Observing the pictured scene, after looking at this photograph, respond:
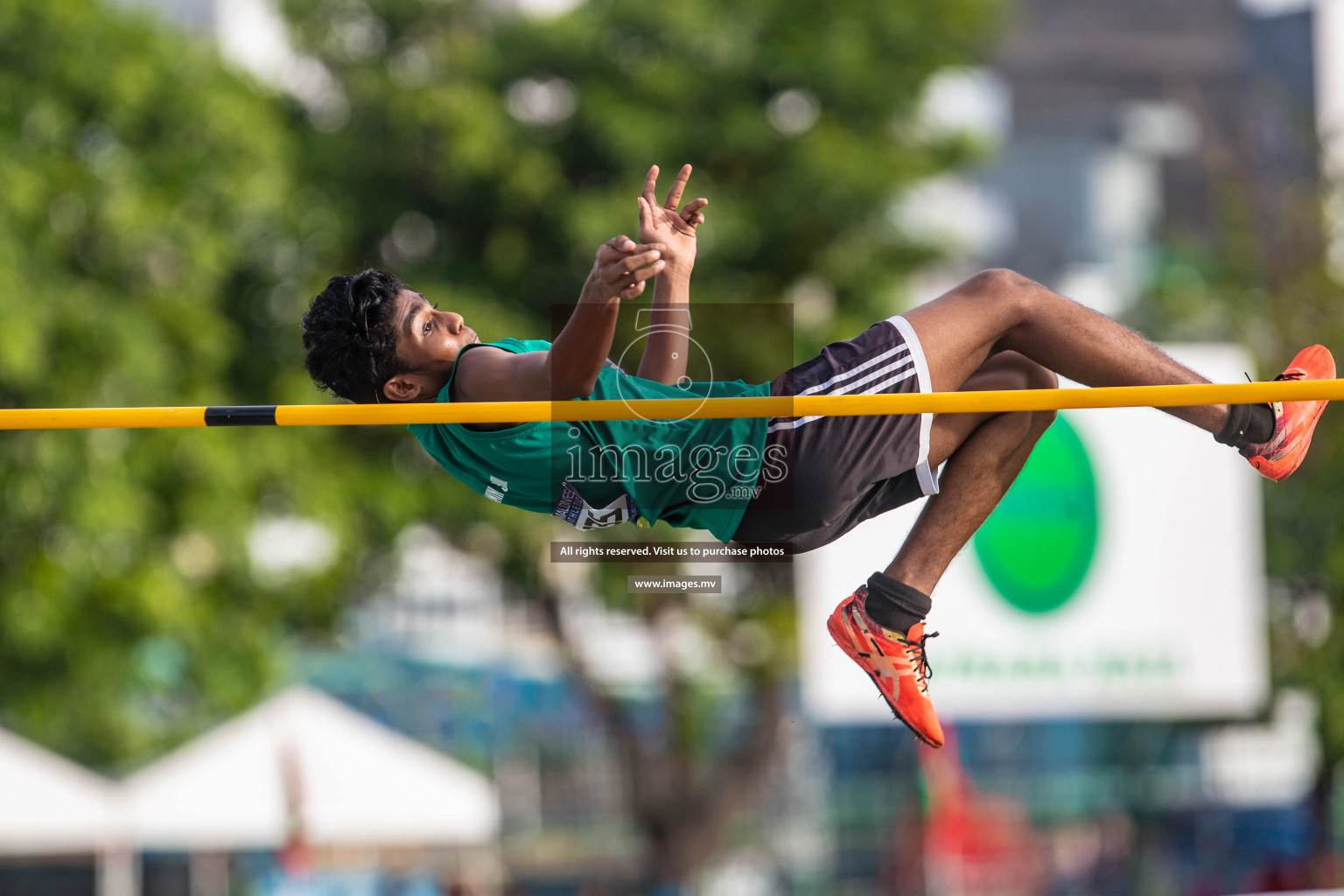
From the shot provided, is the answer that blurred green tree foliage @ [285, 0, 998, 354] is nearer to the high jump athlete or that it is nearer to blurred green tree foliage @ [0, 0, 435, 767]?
blurred green tree foliage @ [0, 0, 435, 767]

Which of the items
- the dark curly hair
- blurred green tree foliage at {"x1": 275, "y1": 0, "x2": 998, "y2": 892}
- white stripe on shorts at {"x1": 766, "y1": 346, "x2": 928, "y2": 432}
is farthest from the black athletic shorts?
blurred green tree foliage at {"x1": 275, "y1": 0, "x2": 998, "y2": 892}

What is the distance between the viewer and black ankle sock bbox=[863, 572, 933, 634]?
4.06 meters

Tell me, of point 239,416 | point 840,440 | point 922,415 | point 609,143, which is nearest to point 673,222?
point 840,440

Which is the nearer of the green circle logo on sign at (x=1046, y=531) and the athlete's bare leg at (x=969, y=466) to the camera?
the athlete's bare leg at (x=969, y=466)

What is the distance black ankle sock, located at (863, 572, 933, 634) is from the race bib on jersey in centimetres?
70

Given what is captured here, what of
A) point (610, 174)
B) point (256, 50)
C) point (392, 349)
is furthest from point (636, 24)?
point (256, 50)

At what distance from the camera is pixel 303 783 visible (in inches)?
410

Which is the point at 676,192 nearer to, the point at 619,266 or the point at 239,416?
the point at 619,266

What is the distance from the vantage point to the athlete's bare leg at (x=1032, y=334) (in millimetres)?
3902

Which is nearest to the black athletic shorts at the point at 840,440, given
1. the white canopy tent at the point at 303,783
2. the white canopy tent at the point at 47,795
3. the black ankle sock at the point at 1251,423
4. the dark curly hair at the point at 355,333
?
the black ankle sock at the point at 1251,423

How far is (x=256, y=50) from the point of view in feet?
72.5

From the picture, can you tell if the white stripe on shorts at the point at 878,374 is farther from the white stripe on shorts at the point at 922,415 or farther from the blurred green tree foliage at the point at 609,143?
the blurred green tree foliage at the point at 609,143

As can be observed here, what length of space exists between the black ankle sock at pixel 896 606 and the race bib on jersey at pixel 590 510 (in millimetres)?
703

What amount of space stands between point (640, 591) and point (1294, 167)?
43.9ft
